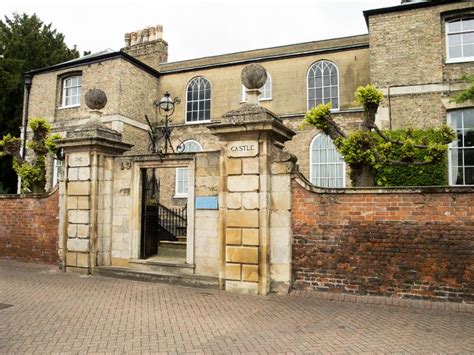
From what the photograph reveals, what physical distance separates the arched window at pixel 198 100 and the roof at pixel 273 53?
814 mm

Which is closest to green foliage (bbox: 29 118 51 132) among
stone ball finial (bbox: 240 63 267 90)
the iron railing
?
the iron railing

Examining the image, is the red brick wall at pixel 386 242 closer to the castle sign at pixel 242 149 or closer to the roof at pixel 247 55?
the castle sign at pixel 242 149

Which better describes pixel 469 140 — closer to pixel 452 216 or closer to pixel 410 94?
pixel 410 94

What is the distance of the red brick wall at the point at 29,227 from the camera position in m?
10.6

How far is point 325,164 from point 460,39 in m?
6.99

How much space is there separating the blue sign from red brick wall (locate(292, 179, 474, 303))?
1736 millimetres

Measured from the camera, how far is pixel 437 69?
14594 mm

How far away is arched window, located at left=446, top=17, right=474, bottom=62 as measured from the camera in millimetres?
14562

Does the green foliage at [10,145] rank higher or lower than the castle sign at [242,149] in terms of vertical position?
higher

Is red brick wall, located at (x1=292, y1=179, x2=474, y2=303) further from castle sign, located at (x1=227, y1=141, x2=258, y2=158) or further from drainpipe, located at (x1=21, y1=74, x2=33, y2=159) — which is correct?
drainpipe, located at (x1=21, y1=74, x2=33, y2=159)

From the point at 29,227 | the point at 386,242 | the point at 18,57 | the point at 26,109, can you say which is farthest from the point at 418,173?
the point at 18,57

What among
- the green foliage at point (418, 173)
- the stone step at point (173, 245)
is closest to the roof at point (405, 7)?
the green foliage at point (418, 173)

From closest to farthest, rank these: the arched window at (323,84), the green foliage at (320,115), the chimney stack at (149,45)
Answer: the green foliage at (320,115)
the arched window at (323,84)
the chimney stack at (149,45)

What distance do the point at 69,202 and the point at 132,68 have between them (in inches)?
459
